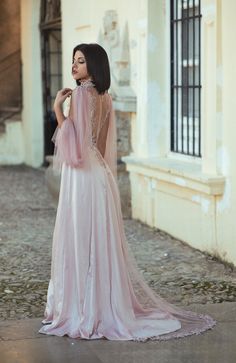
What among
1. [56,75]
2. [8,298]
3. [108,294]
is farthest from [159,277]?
[56,75]

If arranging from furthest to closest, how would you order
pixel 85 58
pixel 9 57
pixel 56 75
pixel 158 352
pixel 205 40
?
pixel 9 57 → pixel 56 75 → pixel 205 40 → pixel 85 58 → pixel 158 352

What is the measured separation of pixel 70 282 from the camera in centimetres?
560

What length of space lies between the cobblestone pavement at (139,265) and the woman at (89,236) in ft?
2.44

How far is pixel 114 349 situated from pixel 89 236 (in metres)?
0.76

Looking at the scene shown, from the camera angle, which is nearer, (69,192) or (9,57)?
(69,192)

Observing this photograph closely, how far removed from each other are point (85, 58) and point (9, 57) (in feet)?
39.2

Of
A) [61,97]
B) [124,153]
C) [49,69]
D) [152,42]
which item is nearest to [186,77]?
[152,42]

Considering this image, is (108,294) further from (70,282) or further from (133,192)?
(133,192)

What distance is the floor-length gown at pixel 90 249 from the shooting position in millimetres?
5523

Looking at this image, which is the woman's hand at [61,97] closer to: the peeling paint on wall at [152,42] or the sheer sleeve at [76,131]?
the sheer sleeve at [76,131]

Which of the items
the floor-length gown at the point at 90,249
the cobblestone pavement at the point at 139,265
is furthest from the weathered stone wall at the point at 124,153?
the floor-length gown at the point at 90,249

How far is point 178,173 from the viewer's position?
856 centimetres

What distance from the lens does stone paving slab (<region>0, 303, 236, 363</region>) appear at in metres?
5.07

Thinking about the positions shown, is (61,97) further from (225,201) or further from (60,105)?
(225,201)
